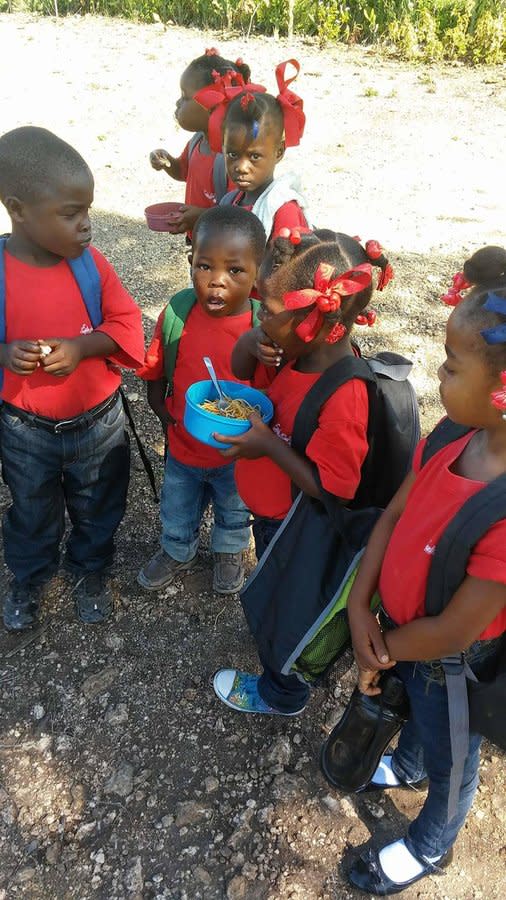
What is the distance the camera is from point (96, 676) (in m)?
2.60

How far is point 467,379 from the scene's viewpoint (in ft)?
4.66

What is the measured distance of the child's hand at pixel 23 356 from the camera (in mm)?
2068

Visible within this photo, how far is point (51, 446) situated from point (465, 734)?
1571mm

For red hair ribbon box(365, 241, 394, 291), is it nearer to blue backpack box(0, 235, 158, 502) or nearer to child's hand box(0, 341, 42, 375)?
blue backpack box(0, 235, 158, 502)

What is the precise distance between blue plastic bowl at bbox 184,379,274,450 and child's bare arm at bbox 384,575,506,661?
0.72 metres

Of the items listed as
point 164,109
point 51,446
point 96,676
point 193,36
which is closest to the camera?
point 51,446

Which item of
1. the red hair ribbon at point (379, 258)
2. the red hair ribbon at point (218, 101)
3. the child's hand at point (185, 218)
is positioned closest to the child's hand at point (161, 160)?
the red hair ribbon at point (218, 101)

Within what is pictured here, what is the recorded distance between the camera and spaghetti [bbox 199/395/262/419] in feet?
6.81

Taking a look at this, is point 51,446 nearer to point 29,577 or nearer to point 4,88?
point 29,577

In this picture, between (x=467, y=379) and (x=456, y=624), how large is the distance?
519 mm

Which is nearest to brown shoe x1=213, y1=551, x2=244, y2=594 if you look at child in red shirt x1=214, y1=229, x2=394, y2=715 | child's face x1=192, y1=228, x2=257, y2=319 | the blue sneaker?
the blue sneaker

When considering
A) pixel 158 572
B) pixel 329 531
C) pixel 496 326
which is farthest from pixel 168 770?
pixel 496 326

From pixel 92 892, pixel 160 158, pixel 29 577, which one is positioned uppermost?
pixel 160 158

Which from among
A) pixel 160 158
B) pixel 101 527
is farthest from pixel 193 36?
pixel 101 527
